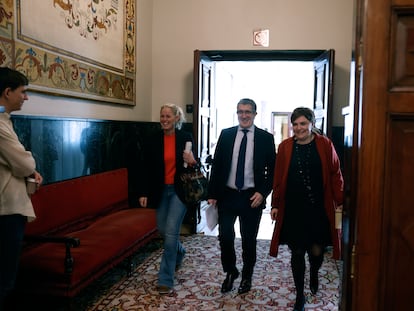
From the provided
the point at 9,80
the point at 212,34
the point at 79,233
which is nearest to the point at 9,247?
the point at 9,80

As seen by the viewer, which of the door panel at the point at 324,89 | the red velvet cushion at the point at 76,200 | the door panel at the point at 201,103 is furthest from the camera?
the door panel at the point at 201,103

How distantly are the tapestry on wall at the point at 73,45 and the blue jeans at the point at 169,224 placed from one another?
1234 mm

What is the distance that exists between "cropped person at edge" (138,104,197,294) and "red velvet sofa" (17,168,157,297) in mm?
361

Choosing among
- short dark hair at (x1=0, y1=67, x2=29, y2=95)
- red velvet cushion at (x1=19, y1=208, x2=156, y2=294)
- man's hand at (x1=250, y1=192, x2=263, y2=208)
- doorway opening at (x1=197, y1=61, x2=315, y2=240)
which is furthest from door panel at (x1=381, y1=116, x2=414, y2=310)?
doorway opening at (x1=197, y1=61, x2=315, y2=240)

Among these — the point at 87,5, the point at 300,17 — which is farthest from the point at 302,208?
the point at 300,17

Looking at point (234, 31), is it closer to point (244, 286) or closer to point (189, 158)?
point (189, 158)

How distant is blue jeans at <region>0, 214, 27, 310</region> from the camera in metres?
2.24

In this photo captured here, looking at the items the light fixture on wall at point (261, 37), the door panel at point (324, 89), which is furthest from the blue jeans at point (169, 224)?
the light fixture on wall at point (261, 37)

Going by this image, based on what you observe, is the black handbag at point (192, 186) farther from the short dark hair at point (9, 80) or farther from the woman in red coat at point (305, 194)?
the short dark hair at point (9, 80)

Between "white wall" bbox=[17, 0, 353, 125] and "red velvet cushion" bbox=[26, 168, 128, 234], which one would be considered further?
"white wall" bbox=[17, 0, 353, 125]

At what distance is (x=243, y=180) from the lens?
325 cm

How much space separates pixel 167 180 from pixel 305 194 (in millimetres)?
1059

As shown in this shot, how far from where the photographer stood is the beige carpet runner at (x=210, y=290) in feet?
10.3

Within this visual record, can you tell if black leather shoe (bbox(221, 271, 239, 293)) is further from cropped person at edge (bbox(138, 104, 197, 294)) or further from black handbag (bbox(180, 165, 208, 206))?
black handbag (bbox(180, 165, 208, 206))
